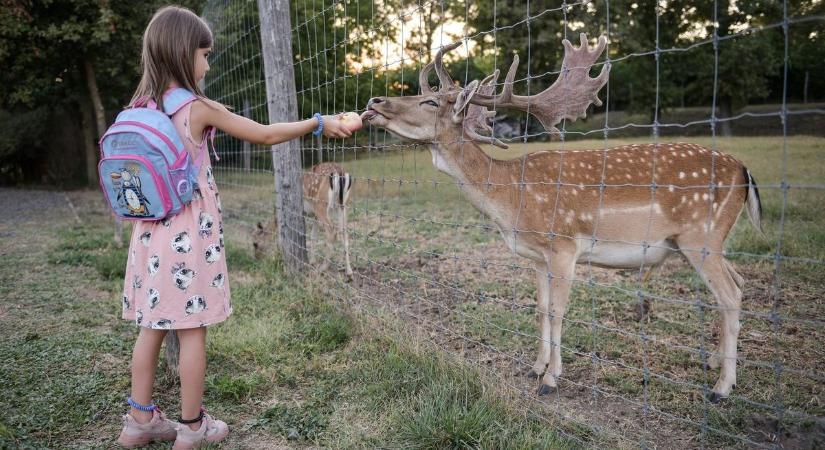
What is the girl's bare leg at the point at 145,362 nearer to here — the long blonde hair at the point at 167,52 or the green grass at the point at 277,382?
the green grass at the point at 277,382

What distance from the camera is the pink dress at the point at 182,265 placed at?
8.87ft

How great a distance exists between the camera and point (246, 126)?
2793mm

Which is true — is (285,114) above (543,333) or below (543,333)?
above

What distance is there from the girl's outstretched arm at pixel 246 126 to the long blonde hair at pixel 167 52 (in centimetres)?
15

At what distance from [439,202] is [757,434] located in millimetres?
9110

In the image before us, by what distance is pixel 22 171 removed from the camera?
19.2 meters

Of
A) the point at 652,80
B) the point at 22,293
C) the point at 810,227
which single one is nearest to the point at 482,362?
the point at 22,293

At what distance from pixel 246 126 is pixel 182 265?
26.2 inches

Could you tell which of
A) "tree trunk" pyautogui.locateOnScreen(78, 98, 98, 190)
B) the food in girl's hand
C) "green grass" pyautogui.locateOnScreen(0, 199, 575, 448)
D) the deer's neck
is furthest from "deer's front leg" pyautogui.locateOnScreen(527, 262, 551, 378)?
"tree trunk" pyautogui.locateOnScreen(78, 98, 98, 190)

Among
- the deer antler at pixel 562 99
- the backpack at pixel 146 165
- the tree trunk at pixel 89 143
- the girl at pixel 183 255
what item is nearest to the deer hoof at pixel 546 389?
the deer antler at pixel 562 99

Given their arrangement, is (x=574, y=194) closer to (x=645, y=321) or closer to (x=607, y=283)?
(x=645, y=321)

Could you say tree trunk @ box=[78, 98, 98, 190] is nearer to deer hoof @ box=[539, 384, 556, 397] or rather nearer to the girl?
the girl

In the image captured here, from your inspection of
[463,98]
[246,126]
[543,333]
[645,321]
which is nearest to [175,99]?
[246,126]

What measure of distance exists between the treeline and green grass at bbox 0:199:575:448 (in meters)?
1.76
